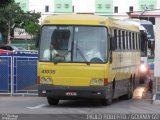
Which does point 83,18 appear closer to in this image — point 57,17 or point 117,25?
point 57,17

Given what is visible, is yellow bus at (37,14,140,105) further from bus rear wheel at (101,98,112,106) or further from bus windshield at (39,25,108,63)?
bus rear wheel at (101,98,112,106)

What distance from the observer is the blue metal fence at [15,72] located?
1031 inches

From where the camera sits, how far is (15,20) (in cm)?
7231

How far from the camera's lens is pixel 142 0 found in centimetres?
10219

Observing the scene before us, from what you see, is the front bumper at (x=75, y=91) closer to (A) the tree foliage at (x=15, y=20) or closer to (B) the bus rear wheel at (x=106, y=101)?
(B) the bus rear wheel at (x=106, y=101)

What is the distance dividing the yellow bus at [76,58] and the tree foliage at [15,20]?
43.7 m

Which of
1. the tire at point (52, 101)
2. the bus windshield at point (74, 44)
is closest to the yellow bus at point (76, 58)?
the bus windshield at point (74, 44)

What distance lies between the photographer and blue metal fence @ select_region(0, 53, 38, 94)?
85.9 ft

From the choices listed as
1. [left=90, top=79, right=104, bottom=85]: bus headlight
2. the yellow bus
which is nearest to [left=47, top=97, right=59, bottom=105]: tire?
the yellow bus

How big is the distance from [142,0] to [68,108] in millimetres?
82773

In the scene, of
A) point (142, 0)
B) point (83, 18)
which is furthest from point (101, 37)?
point (142, 0)

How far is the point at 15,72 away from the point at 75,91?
20.8 ft

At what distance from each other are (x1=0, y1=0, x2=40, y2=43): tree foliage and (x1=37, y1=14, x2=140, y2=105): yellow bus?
43692 millimetres

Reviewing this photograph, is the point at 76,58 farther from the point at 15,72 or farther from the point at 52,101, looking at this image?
the point at 15,72
